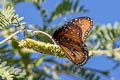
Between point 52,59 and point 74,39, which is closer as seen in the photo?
point 74,39

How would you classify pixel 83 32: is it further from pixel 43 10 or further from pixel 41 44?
pixel 43 10

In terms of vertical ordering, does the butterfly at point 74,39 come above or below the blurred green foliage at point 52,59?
below

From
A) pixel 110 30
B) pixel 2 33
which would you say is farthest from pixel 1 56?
pixel 110 30

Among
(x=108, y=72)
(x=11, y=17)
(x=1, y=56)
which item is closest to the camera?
(x=11, y=17)

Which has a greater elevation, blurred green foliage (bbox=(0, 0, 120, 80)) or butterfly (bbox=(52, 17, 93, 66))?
blurred green foliage (bbox=(0, 0, 120, 80))

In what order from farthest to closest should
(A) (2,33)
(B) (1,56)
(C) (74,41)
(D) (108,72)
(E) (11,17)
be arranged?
(D) (108,72) → (A) (2,33) → (B) (1,56) → (C) (74,41) → (E) (11,17)

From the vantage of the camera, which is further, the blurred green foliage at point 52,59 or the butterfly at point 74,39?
the blurred green foliage at point 52,59

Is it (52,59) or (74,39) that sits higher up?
(52,59)

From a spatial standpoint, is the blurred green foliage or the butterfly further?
the blurred green foliage
